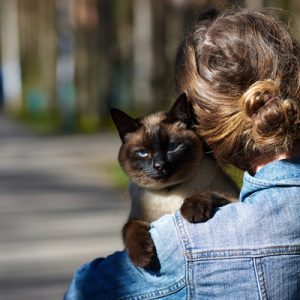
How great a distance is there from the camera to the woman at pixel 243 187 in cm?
211

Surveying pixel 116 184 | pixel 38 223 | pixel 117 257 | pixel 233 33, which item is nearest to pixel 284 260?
pixel 117 257

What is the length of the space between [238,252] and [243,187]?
0.24m

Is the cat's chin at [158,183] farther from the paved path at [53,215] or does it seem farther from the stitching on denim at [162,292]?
the paved path at [53,215]

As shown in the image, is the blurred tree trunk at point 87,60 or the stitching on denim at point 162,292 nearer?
the stitching on denim at point 162,292

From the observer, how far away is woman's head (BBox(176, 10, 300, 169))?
87.7 inches

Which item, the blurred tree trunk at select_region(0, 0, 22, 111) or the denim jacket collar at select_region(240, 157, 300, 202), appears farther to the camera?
the blurred tree trunk at select_region(0, 0, 22, 111)

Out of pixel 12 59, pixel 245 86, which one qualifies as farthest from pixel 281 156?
pixel 12 59

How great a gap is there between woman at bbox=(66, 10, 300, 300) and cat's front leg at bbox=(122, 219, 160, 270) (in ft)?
0.09

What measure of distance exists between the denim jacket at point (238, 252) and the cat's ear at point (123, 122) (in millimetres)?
909

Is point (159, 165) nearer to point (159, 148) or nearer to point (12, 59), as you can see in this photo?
point (159, 148)

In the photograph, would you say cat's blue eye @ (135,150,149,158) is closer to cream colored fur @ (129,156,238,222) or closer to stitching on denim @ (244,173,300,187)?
cream colored fur @ (129,156,238,222)

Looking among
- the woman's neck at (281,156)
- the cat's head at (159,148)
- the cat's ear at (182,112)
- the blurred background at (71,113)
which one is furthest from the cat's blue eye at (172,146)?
the woman's neck at (281,156)

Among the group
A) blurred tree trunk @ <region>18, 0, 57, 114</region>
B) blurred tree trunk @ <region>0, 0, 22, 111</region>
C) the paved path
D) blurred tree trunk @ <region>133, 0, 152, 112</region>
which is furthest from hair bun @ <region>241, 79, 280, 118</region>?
blurred tree trunk @ <region>0, 0, 22, 111</region>

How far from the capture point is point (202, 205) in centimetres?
241
